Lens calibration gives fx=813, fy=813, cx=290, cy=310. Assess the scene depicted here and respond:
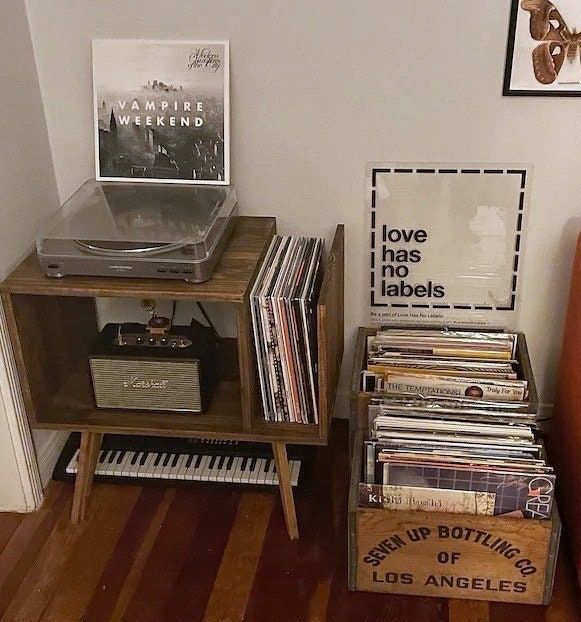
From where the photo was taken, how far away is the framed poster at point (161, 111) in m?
1.77

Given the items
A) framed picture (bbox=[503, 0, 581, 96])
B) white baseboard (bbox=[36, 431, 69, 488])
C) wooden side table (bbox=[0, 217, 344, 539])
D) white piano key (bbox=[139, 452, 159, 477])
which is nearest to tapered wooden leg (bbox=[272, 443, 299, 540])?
wooden side table (bbox=[0, 217, 344, 539])

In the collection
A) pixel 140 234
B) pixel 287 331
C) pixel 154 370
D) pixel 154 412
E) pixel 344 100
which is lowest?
pixel 154 412

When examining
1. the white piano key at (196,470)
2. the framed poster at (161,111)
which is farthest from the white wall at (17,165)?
the white piano key at (196,470)

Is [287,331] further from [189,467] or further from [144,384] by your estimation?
[189,467]

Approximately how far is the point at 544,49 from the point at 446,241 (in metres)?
0.46

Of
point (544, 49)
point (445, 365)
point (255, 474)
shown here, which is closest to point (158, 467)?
point (255, 474)

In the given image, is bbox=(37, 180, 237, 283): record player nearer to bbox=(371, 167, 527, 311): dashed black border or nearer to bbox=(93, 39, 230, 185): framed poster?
bbox=(93, 39, 230, 185): framed poster

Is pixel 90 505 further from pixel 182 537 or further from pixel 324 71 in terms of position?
pixel 324 71

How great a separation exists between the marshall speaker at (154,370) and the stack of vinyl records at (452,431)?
1.23 ft

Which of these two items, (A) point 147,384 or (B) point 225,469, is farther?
(B) point 225,469

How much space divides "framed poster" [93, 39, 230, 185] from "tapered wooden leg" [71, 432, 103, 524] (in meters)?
0.60

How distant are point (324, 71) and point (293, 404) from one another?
0.71 metres

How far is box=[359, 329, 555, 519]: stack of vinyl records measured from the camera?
5.04 ft

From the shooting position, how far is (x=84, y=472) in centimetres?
184
